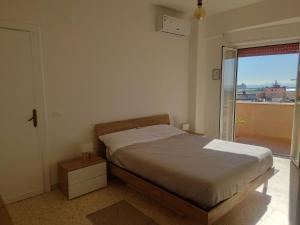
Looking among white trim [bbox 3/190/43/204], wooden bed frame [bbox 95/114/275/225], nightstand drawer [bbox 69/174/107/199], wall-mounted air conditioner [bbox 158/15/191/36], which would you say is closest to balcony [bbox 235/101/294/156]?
wall-mounted air conditioner [bbox 158/15/191/36]

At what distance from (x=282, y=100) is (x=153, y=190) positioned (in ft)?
16.3

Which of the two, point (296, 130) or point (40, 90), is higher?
point (40, 90)

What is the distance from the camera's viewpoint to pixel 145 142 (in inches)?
126

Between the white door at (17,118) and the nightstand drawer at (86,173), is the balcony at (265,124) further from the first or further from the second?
the white door at (17,118)

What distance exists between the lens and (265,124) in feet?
19.5

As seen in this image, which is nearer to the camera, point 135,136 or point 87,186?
point 87,186

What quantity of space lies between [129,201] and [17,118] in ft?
5.61

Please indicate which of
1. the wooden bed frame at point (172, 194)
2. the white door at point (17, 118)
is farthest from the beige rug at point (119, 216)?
the white door at point (17, 118)

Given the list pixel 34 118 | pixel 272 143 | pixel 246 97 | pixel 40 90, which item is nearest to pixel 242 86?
pixel 246 97

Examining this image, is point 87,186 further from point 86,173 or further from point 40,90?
point 40,90

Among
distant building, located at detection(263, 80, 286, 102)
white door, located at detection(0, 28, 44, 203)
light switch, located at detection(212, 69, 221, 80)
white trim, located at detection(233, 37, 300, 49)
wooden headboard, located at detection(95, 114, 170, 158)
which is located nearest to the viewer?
white door, located at detection(0, 28, 44, 203)

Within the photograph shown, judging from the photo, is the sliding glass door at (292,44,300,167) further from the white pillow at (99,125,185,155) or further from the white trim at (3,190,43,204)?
the white trim at (3,190,43,204)

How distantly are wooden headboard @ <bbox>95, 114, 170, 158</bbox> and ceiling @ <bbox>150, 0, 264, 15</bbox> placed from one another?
205 cm

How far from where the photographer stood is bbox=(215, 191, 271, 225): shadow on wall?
2.25 m
